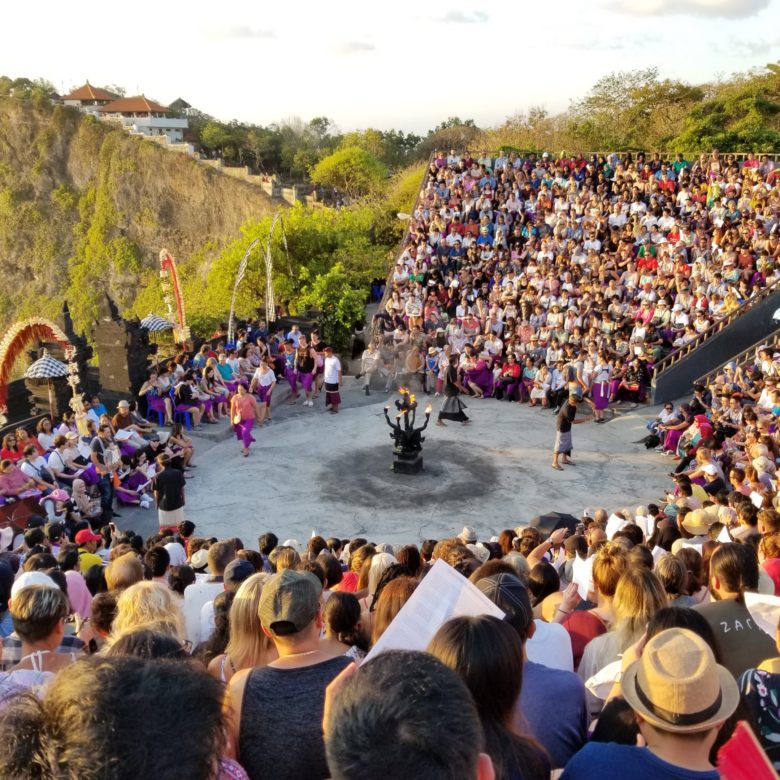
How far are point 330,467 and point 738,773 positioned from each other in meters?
11.9

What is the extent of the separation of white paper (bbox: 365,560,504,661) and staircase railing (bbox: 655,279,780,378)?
14.3 meters

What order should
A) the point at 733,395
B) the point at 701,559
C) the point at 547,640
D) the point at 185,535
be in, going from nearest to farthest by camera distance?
the point at 547,640 < the point at 701,559 < the point at 185,535 < the point at 733,395

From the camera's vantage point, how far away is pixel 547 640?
4160 mm

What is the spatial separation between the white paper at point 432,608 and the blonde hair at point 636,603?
1.30 metres

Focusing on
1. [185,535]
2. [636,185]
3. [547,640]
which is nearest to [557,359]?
[636,185]

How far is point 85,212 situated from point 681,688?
74.5 metres

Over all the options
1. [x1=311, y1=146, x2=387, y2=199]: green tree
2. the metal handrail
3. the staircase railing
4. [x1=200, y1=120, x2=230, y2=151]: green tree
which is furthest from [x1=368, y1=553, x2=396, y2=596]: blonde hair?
[x1=200, y1=120, x2=230, y2=151]: green tree

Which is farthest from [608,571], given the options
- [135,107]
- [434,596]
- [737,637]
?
[135,107]

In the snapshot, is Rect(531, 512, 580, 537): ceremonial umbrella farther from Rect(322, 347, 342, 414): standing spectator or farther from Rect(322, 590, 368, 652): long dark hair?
Rect(322, 347, 342, 414): standing spectator

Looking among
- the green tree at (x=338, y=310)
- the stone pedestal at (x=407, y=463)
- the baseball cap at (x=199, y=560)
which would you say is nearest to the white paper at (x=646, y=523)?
the baseball cap at (x=199, y=560)

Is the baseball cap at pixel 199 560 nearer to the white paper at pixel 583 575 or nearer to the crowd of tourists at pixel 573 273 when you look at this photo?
the white paper at pixel 583 575

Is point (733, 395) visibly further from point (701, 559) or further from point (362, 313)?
point (362, 313)

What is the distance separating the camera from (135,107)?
78.9m

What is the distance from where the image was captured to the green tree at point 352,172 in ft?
163
